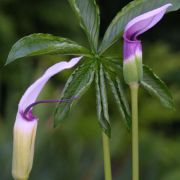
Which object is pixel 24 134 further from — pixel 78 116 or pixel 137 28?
pixel 78 116

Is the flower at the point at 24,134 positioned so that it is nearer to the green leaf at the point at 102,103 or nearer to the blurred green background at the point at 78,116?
the green leaf at the point at 102,103

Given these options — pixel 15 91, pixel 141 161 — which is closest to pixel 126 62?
pixel 141 161

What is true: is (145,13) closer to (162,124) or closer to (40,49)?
(40,49)

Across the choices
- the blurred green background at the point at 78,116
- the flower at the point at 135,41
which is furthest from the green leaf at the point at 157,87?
the blurred green background at the point at 78,116

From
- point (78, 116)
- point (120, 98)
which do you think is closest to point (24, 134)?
point (120, 98)

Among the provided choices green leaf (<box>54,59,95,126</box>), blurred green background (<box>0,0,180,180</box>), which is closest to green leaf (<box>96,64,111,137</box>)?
green leaf (<box>54,59,95,126</box>)

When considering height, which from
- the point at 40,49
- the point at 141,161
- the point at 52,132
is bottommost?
the point at 141,161

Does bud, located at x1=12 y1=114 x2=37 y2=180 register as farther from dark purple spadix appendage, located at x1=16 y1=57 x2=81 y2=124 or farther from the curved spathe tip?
the curved spathe tip

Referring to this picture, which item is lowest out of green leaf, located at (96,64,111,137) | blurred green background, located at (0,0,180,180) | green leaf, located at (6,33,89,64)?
blurred green background, located at (0,0,180,180)
